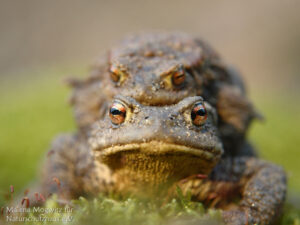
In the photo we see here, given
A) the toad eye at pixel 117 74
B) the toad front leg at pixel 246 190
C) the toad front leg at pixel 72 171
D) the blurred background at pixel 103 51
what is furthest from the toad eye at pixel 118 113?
the blurred background at pixel 103 51

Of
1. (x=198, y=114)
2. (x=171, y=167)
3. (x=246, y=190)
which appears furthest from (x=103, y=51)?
(x=246, y=190)

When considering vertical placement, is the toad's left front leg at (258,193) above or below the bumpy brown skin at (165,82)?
below

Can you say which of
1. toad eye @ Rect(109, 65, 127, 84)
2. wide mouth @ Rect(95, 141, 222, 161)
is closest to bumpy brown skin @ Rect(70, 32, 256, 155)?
toad eye @ Rect(109, 65, 127, 84)

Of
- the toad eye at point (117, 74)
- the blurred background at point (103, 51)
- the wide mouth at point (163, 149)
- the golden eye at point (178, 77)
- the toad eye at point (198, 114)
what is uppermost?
the blurred background at point (103, 51)

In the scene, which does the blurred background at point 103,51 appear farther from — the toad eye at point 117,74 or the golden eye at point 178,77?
the golden eye at point 178,77

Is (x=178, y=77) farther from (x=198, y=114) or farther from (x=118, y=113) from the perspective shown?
(x=118, y=113)

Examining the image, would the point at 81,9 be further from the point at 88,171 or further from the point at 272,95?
the point at 88,171
